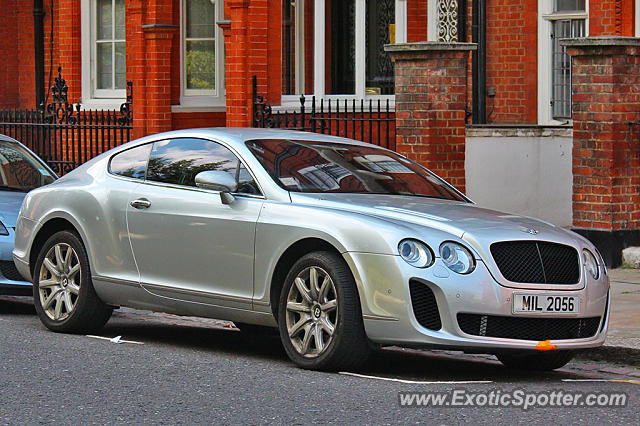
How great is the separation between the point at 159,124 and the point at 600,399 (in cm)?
1368

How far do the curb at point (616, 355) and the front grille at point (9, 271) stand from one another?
459 centimetres

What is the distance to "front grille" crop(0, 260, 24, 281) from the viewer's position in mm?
10413

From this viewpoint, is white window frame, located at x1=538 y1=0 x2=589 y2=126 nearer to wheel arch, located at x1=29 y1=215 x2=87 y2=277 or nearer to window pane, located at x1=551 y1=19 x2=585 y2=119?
window pane, located at x1=551 y1=19 x2=585 y2=119

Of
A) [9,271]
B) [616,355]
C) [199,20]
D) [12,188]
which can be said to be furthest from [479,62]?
[616,355]

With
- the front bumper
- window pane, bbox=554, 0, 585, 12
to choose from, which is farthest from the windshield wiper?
window pane, bbox=554, 0, 585, 12

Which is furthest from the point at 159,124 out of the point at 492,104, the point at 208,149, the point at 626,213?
the point at 208,149

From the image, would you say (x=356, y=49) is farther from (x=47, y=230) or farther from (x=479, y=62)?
(x=47, y=230)

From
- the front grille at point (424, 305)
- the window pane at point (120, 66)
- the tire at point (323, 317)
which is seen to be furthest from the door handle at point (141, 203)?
the window pane at point (120, 66)

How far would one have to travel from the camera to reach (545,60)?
18812 millimetres

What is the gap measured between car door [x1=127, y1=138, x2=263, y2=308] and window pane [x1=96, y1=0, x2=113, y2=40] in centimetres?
1335

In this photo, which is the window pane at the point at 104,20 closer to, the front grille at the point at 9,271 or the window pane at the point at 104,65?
the window pane at the point at 104,65

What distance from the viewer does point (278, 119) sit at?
18.8 metres

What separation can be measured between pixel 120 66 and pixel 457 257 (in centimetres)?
1536

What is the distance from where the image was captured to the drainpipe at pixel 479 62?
19047 mm
